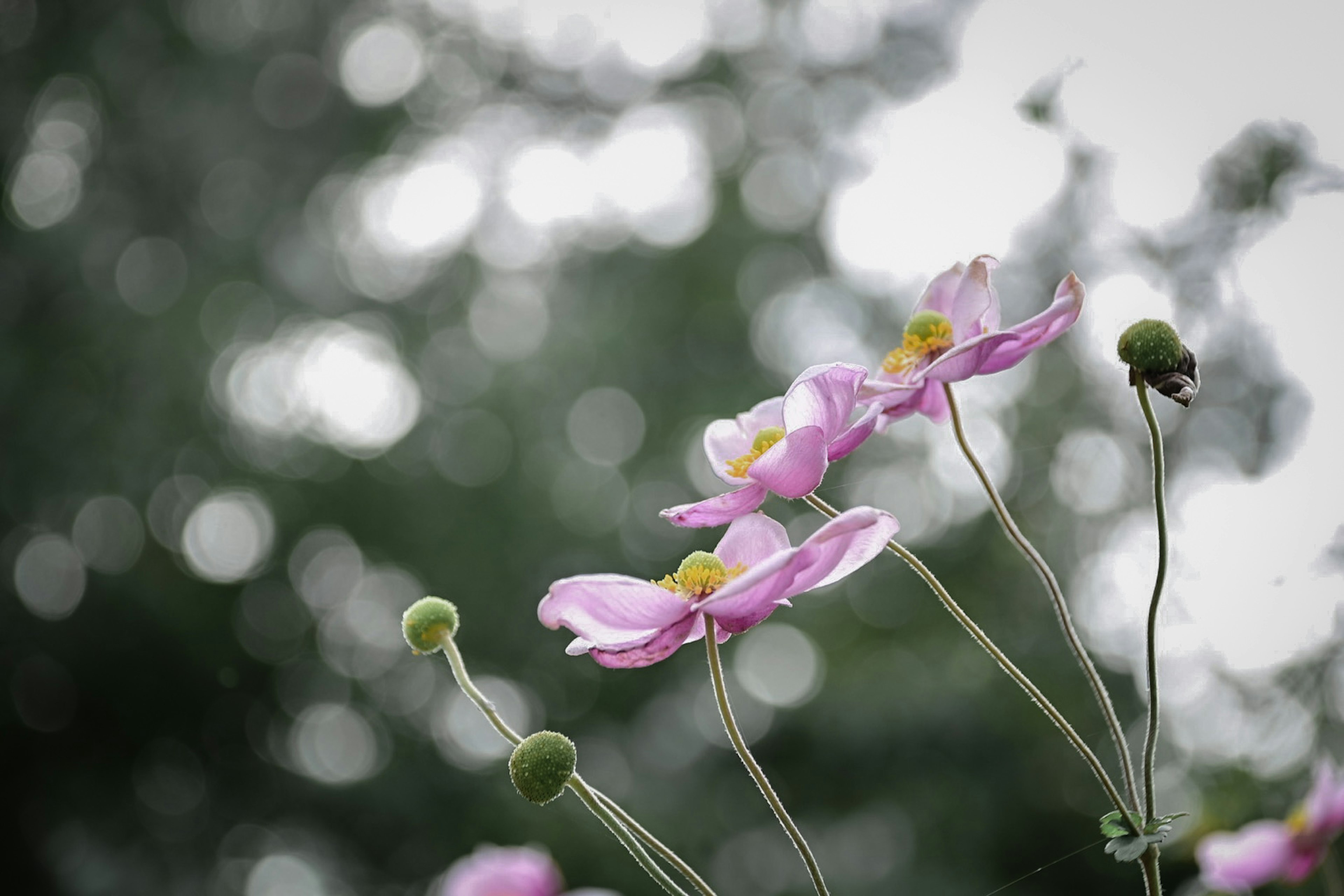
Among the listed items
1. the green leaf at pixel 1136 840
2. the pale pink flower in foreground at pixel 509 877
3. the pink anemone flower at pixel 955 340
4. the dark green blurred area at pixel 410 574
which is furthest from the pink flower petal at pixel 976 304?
the dark green blurred area at pixel 410 574

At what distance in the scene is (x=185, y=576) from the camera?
16.2 ft

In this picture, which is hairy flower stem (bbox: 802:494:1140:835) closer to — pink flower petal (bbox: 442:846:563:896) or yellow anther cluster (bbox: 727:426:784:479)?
yellow anther cluster (bbox: 727:426:784:479)

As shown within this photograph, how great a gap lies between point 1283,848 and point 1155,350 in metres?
0.29

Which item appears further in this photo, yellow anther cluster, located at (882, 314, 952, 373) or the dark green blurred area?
the dark green blurred area

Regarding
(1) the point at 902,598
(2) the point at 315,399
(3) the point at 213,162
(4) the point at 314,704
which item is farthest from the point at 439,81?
(1) the point at 902,598

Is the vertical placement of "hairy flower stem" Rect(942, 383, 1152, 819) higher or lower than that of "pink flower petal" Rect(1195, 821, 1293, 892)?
higher

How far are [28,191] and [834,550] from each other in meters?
5.98

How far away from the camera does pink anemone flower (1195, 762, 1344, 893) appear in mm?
518

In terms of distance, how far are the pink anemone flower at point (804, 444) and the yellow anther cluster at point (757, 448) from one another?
0.05 feet

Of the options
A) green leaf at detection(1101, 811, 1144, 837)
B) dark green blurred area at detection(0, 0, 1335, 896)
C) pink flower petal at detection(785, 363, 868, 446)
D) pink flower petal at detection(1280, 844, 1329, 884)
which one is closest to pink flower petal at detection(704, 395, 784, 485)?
pink flower petal at detection(785, 363, 868, 446)

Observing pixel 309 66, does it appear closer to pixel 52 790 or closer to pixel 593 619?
pixel 52 790

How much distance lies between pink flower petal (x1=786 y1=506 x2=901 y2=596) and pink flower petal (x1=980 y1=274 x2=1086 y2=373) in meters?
0.11

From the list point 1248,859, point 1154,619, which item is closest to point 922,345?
point 1154,619

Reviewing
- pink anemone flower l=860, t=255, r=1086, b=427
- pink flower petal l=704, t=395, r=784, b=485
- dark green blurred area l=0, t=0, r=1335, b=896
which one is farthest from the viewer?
dark green blurred area l=0, t=0, r=1335, b=896
